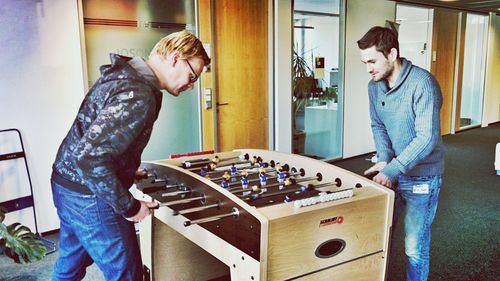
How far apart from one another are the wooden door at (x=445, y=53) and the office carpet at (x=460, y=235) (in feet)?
7.89

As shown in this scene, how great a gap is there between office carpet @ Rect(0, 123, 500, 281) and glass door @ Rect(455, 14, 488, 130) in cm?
342

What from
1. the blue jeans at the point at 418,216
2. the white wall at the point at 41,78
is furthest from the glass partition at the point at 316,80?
the blue jeans at the point at 418,216

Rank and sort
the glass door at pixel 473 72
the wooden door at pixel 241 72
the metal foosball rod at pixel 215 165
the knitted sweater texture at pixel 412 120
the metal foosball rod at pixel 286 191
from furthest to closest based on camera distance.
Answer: the glass door at pixel 473 72, the wooden door at pixel 241 72, the metal foosball rod at pixel 215 165, the knitted sweater texture at pixel 412 120, the metal foosball rod at pixel 286 191

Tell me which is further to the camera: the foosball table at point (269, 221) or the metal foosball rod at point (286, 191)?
the metal foosball rod at point (286, 191)

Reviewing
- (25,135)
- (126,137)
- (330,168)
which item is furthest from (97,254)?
(25,135)

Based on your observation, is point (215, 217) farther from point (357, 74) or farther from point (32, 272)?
point (357, 74)

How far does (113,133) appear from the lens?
1.60 meters

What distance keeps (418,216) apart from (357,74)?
4459 mm

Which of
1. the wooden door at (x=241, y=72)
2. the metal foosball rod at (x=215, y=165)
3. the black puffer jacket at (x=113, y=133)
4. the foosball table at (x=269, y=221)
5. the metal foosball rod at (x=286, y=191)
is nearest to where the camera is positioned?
the black puffer jacket at (x=113, y=133)

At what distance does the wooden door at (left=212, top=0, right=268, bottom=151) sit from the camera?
4.74 m

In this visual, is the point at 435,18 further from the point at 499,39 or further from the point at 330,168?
the point at 330,168

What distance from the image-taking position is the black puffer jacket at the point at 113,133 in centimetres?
160

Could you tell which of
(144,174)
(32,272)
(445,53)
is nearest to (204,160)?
(144,174)

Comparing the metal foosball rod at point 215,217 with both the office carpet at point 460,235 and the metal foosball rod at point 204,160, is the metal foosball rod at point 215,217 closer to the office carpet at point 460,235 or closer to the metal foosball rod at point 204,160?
the metal foosball rod at point 204,160
